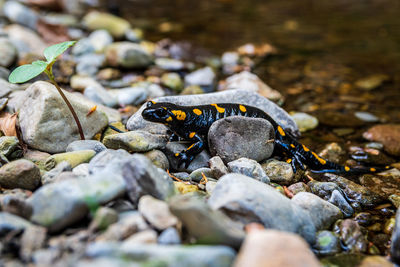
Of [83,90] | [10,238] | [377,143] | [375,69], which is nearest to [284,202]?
[10,238]

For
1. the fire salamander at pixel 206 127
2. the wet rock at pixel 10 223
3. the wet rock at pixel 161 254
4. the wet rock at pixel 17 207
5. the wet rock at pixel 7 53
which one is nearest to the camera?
the wet rock at pixel 161 254

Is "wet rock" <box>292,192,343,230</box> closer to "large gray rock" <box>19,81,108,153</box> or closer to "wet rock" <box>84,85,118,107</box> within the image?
"large gray rock" <box>19,81,108,153</box>

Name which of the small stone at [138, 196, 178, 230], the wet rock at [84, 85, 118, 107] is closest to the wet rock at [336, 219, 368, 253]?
the small stone at [138, 196, 178, 230]

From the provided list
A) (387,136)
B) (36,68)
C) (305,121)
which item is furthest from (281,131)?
(36,68)

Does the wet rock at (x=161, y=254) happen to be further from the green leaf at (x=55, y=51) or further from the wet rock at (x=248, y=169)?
the green leaf at (x=55, y=51)

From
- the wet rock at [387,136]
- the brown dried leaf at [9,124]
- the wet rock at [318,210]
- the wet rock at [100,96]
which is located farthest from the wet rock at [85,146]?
the wet rock at [387,136]

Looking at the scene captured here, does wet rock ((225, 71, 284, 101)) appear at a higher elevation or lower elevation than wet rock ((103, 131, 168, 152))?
lower
